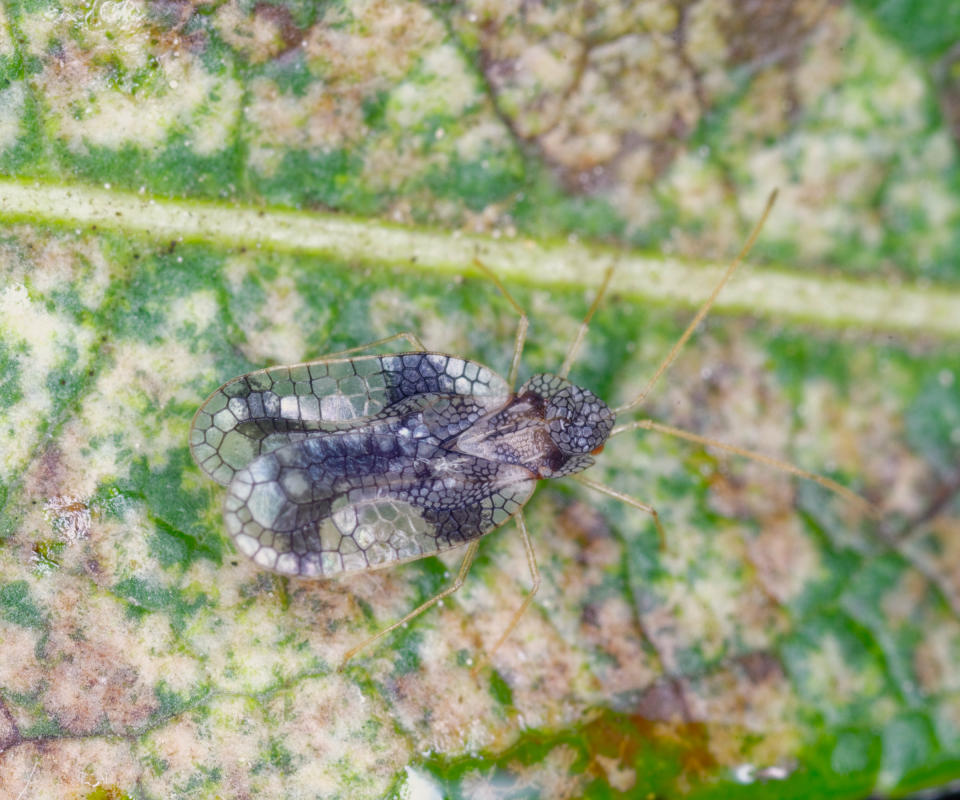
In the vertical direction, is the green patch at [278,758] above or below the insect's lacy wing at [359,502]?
below

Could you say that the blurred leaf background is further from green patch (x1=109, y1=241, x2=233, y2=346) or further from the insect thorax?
the insect thorax

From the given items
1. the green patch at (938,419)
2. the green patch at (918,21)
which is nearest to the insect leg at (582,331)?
the green patch at (938,419)

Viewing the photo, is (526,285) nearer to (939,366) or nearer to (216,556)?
(216,556)

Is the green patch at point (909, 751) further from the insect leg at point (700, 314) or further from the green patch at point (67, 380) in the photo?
the green patch at point (67, 380)

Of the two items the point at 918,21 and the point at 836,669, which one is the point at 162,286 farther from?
the point at 918,21

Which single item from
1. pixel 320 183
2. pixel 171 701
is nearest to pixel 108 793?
pixel 171 701
